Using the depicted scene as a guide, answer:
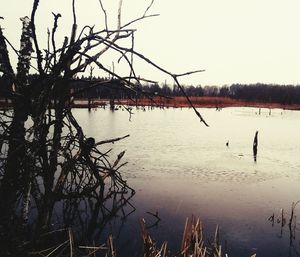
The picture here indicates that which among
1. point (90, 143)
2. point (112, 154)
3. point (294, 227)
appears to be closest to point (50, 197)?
point (90, 143)

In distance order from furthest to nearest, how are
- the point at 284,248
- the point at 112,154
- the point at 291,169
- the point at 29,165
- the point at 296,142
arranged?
the point at 296,142 < the point at 112,154 < the point at 291,169 < the point at 284,248 < the point at 29,165

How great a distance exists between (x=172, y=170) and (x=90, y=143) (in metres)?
8.31

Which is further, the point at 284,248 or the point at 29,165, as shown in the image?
the point at 284,248

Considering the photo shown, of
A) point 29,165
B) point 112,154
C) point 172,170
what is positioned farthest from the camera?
point 112,154

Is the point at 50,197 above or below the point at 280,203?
above

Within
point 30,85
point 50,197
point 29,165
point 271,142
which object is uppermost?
point 30,85

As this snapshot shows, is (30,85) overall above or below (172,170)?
above

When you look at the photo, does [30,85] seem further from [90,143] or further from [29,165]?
[90,143]

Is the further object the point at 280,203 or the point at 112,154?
the point at 112,154

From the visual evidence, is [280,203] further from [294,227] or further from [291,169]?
[291,169]

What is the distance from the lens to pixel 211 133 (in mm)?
24125

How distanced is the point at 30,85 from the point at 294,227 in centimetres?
592

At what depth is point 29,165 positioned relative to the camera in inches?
137

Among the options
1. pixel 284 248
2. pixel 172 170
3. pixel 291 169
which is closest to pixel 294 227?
pixel 284 248
